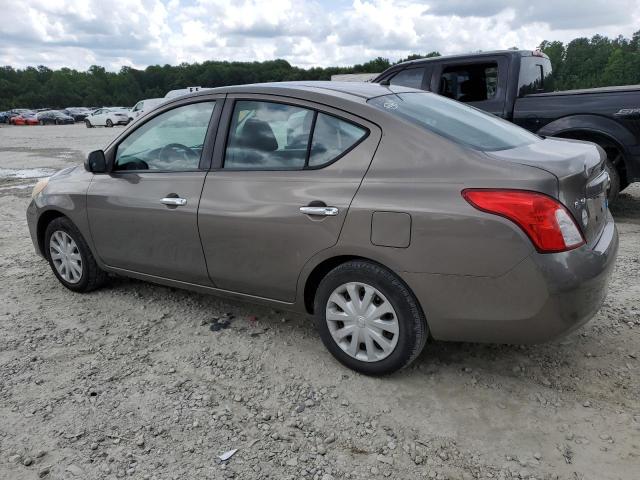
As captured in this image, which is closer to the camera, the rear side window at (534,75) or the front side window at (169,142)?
the front side window at (169,142)

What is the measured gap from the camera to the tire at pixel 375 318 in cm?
289

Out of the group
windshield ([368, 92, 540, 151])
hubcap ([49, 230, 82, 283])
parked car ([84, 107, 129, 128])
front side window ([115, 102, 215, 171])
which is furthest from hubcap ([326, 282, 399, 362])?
parked car ([84, 107, 129, 128])

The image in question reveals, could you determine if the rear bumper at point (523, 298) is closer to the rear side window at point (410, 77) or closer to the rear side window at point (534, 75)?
the rear side window at point (534, 75)

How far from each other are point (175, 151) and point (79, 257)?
1.40 metres

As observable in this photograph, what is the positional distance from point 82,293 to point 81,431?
2.09 metres

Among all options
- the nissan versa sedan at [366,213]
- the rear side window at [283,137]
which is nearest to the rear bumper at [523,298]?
the nissan versa sedan at [366,213]

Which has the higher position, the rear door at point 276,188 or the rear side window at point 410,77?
the rear side window at point 410,77

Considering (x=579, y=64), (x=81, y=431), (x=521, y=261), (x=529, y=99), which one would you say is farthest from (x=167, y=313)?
(x=579, y=64)

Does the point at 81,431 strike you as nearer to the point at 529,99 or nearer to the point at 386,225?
the point at 386,225

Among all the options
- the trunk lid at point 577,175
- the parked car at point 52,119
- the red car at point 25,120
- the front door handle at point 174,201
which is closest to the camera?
the trunk lid at point 577,175

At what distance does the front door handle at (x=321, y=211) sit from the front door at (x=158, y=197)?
849 mm

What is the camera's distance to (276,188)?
10.6ft

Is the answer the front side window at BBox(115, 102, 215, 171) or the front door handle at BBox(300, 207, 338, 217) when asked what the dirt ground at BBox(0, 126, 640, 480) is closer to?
the front door handle at BBox(300, 207, 338, 217)

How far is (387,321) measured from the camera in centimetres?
299
